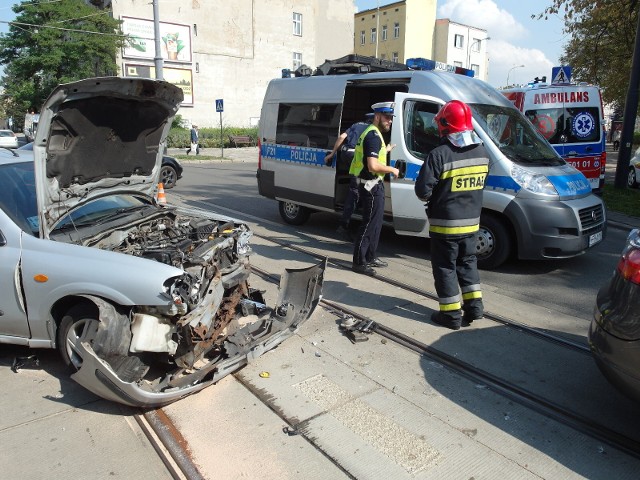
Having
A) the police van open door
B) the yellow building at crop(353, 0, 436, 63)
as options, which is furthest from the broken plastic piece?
the yellow building at crop(353, 0, 436, 63)

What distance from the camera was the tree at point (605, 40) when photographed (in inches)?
591

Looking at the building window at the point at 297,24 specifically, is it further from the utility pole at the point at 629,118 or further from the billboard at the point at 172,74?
the utility pole at the point at 629,118

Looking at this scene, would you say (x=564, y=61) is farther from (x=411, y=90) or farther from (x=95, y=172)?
(x=95, y=172)

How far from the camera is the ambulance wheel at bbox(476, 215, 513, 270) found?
20.3ft

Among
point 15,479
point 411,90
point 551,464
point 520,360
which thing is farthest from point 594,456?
point 411,90

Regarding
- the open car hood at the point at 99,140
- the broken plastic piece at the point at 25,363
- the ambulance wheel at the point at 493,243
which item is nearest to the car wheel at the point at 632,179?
the ambulance wheel at the point at 493,243

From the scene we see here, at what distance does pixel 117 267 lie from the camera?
3.39 meters

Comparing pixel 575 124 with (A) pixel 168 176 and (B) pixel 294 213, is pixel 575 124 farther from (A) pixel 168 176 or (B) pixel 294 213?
(A) pixel 168 176

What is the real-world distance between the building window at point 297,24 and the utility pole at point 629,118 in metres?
33.7

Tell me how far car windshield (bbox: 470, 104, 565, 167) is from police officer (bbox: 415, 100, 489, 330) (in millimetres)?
2083

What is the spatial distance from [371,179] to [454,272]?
1.85 m

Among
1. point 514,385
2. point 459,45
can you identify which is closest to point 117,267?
point 514,385

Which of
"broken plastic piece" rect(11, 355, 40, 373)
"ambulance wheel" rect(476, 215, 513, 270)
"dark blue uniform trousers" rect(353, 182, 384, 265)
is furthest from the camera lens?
"ambulance wheel" rect(476, 215, 513, 270)

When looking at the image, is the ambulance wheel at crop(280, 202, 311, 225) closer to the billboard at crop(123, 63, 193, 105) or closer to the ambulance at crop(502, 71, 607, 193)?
the ambulance at crop(502, 71, 607, 193)
